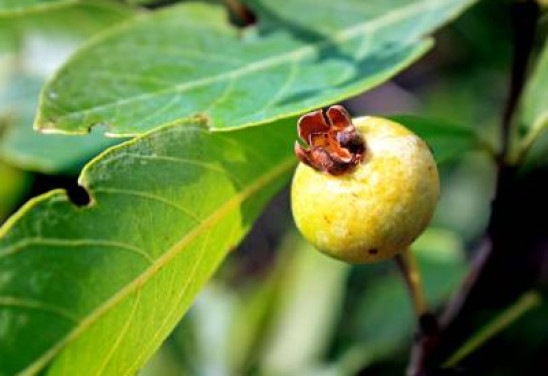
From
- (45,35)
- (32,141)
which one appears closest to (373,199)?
(32,141)

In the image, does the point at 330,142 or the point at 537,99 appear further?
the point at 537,99

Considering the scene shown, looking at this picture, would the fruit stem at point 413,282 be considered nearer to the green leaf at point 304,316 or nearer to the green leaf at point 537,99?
the green leaf at point 537,99

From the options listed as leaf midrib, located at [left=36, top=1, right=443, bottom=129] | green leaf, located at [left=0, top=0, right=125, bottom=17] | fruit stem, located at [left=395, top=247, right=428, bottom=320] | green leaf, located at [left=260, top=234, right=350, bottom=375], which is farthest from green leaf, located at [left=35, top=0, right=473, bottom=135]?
green leaf, located at [left=260, top=234, right=350, bottom=375]

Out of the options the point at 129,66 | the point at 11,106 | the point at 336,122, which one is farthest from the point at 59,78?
the point at 11,106

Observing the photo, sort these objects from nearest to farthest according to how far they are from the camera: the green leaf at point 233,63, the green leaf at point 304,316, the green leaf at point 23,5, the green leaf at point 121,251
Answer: the green leaf at point 121,251
the green leaf at point 233,63
the green leaf at point 23,5
the green leaf at point 304,316

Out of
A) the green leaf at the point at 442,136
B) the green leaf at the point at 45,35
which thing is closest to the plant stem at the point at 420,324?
the green leaf at the point at 442,136

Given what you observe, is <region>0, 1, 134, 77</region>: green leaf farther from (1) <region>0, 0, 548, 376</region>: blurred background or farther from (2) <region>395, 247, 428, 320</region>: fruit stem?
(2) <region>395, 247, 428, 320</region>: fruit stem

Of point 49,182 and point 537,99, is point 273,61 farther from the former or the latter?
point 49,182

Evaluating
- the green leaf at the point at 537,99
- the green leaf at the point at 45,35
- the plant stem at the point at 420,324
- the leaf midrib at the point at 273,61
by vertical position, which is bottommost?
the plant stem at the point at 420,324
